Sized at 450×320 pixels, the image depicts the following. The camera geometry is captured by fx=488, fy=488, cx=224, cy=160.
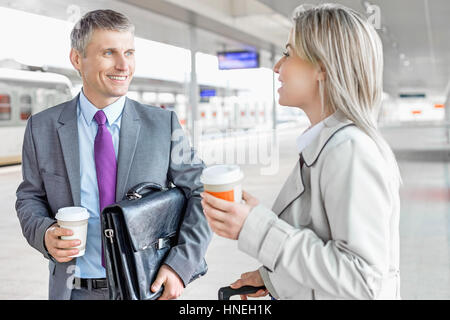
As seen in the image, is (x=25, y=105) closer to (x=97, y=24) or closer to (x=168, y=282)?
(x=97, y=24)

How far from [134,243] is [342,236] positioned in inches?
19.4

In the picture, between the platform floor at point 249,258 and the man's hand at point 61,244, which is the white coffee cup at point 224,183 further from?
the platform floor at point 249,258

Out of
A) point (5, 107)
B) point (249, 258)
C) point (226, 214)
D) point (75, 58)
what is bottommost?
point (249, 258)

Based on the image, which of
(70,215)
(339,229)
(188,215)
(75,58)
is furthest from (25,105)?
(339,229)

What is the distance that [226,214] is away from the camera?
3.07ft

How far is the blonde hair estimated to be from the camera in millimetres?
965

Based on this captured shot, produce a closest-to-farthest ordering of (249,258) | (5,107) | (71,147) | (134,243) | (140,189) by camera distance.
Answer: (134,243) < (140,189) < (71,147) < (249,258) < (5,107)

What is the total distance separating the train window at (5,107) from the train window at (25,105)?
24 centimetres

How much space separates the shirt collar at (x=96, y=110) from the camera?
1411mm

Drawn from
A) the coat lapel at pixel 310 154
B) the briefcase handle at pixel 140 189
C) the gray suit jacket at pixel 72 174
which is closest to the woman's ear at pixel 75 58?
the gray suit jacket at pixel 72 174

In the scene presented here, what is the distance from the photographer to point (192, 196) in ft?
4.72

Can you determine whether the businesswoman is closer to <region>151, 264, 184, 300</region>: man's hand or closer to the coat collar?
the coat collar

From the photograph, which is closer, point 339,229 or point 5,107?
point 339,229

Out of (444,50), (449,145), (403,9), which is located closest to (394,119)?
(449,145)
